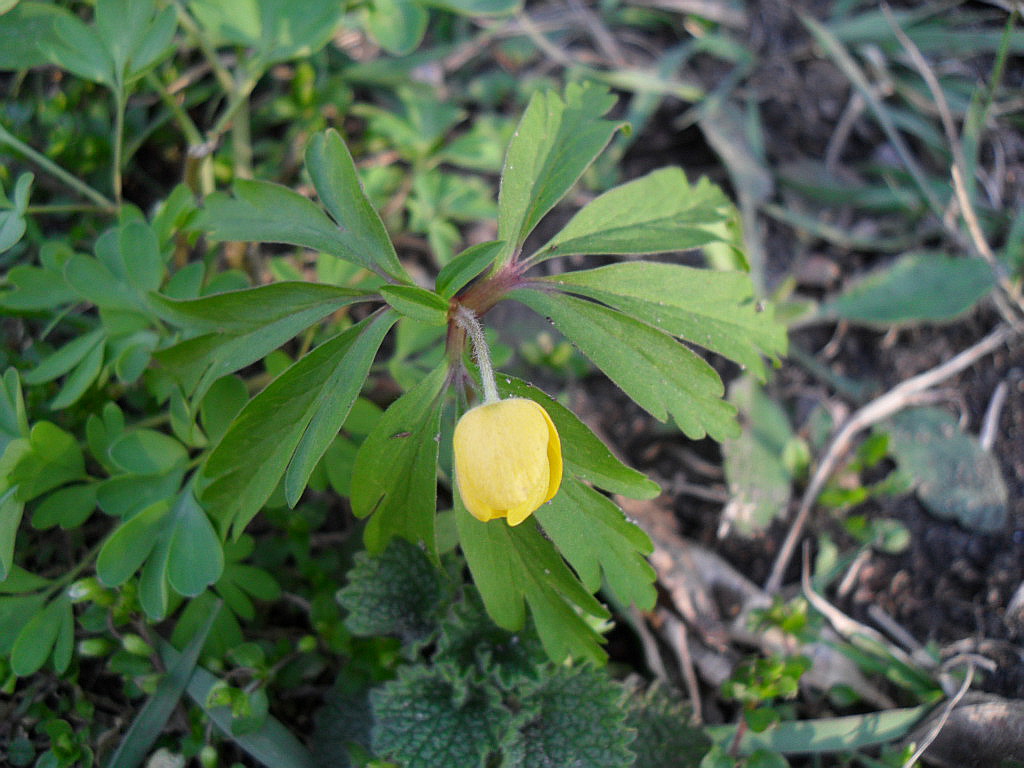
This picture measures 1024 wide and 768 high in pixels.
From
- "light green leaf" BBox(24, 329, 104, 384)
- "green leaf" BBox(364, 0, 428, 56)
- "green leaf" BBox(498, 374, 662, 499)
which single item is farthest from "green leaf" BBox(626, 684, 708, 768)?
"green leaf" BBox(364, 0, 428, 56)

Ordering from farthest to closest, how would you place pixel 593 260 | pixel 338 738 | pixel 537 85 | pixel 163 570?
pixel 537 85 < pixel 593 260 < pixel 338 738 < pixel 163 570

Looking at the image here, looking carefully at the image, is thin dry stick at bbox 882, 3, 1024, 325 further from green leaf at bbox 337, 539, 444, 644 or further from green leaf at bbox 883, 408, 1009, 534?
green leaf at bbox 337, 539, 444, 644

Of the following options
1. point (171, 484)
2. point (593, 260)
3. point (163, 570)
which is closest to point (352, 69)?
point (593, 260)

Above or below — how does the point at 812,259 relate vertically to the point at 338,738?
above

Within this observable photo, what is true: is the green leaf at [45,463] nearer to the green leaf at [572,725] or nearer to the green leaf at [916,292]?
the green leaf at [572,725]

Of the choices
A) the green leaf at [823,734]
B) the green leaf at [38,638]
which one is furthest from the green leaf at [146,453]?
the green leaf at [823,734]

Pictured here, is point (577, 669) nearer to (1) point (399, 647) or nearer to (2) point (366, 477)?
(1) point (399, 647)

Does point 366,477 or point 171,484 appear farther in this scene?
point 171,484
